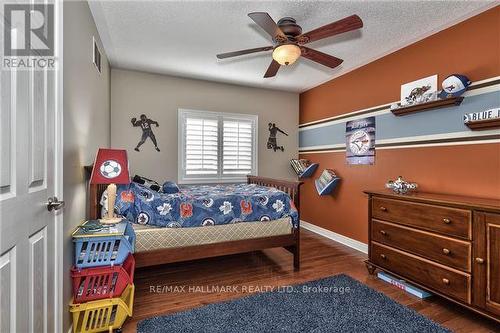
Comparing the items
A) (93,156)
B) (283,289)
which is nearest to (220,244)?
(283,289)

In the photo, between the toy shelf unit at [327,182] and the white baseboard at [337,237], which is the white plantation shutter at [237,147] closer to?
the toy shelf unit at [327,182]

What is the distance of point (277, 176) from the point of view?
480 centimetres

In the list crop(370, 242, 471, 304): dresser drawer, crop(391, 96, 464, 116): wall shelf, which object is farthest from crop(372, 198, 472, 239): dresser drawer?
crop(391, 96, 464, 116): wall shelf

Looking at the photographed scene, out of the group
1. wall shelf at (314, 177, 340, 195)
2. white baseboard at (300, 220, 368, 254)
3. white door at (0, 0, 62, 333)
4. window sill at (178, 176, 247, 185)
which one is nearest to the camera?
white door at (0, 0, 62, 333)

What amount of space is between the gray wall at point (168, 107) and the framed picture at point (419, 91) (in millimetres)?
2238

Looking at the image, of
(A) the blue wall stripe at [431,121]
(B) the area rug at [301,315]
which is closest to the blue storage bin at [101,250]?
(B) the area rug at [301,315]

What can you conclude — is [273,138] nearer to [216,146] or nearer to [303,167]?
[303,167]

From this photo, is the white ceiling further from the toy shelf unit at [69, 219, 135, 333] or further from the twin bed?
the toy shelf unit at [69, 219, 135, 333]

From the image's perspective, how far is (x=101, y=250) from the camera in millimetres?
1793

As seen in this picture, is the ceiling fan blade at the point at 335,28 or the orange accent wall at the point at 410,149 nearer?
the ceiling fan blade at the point at 335,28

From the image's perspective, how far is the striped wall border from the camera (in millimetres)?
2213
